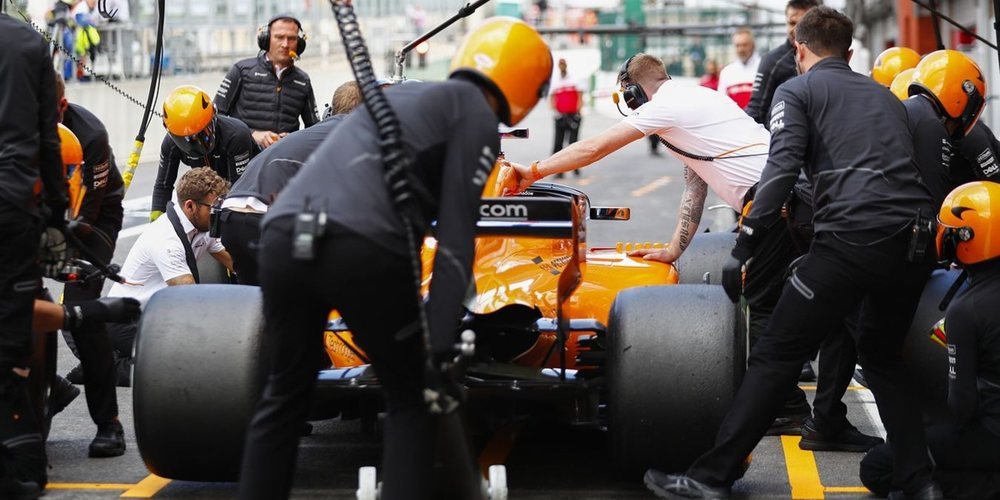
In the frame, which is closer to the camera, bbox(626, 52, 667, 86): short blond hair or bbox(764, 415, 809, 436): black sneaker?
bbox(764, 415, 809, 436): black sneaker

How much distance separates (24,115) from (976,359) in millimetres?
3646

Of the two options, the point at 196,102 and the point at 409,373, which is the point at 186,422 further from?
the point at 196,102

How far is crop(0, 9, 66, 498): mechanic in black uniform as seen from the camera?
222 inches

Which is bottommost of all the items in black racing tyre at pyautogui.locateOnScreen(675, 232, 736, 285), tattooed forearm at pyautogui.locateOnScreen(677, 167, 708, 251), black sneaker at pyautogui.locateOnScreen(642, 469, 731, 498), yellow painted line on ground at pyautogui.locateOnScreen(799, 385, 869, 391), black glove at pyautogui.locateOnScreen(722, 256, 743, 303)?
yellow painted line on ground at pyautogui.locateOnScreen(799, 385, 869, 391)

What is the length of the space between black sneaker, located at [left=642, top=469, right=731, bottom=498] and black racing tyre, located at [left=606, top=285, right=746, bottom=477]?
94mm

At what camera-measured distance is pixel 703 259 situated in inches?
339

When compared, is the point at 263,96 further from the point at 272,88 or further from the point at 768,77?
the point at 768,77

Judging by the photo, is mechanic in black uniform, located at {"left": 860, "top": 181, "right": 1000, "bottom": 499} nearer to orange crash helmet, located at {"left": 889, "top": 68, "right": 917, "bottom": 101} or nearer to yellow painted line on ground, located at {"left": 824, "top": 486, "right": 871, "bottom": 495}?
yellow painted line on ground, located at {"left": 824, "top": 486, "right": 871, "bottom": 495}

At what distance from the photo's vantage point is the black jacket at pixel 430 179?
4281mm

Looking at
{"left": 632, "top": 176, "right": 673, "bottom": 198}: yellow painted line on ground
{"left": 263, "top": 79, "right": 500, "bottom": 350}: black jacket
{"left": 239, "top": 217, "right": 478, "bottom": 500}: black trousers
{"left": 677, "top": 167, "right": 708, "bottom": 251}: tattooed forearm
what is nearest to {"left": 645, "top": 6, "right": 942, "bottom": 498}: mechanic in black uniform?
{"left": 239, "top": 217, "right": 478, "bottom": 500}: black trousers

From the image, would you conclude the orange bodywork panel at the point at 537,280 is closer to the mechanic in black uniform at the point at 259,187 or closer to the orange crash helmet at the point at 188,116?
the mechanic in black uniform at the point at 259,187

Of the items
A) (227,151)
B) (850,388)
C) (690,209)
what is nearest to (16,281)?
(227,151)

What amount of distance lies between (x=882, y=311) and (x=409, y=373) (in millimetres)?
2232

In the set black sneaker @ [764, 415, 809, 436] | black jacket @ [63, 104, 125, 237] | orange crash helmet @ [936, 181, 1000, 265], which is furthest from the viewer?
black sneaker @ [764, 415, 809, 436]
